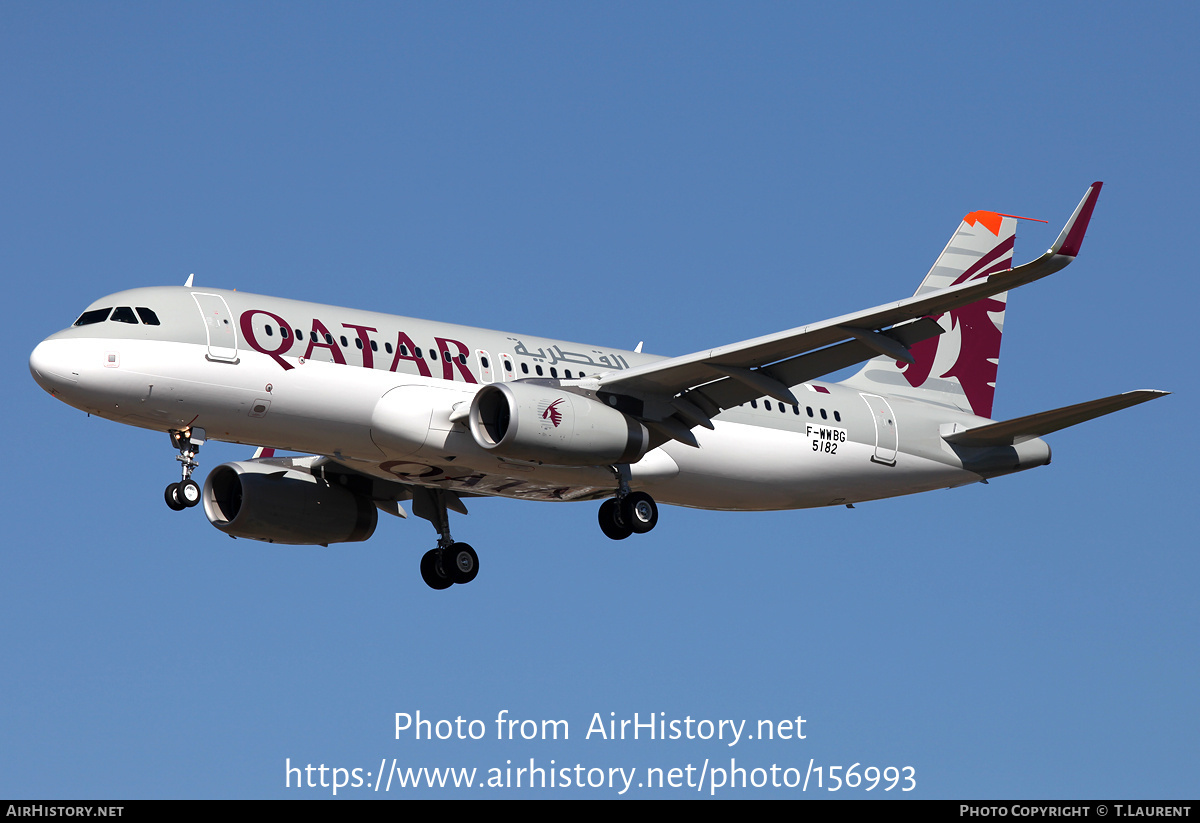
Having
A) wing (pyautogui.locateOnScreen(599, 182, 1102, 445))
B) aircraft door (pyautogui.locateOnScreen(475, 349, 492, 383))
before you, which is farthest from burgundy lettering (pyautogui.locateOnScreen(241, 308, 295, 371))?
wing (pyautogui.locateOnScreen(599, 182, 1102, 445))

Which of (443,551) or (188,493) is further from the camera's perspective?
(443,551)

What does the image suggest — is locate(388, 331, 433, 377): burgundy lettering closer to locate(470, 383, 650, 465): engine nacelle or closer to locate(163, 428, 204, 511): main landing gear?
locate(470, 383, 650, 465): engine nacelle

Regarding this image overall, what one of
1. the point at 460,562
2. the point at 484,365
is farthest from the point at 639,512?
the point at 460,562

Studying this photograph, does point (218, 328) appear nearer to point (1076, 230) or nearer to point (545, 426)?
point (545, 426)

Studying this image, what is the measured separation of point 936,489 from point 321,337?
1571 cm

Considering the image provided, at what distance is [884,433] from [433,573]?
1090cm

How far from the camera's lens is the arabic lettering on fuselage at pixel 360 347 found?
29500 mm

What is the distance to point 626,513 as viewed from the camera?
32.4 m

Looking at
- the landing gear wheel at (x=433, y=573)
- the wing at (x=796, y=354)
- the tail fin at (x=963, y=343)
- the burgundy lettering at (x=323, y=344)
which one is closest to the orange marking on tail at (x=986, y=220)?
the tail fin at (x=963, y=343)

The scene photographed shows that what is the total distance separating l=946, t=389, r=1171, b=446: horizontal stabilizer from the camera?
3027 centimetres

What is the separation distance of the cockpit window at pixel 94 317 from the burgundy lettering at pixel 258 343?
2422 mm

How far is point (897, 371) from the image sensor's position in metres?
39.1
